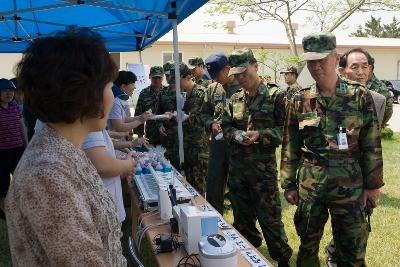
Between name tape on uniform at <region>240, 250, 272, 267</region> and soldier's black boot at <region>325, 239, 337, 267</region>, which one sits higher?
name tape on uniform at <region>240, 250, 272, 267</region>

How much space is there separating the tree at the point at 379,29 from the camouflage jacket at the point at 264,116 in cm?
5128

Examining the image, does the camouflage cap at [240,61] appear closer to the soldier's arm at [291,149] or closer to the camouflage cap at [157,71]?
the soldier's arm at [291,149]

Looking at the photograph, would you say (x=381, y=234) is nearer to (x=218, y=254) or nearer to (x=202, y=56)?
(x=218, y=254)

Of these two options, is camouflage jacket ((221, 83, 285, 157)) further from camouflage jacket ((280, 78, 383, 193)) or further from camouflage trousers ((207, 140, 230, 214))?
camouflage trousers ((207, 140, 230, 214))

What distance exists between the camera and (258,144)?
2895 mm

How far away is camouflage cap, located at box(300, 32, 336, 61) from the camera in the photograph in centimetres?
224

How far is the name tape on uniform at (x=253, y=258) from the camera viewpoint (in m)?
1.66

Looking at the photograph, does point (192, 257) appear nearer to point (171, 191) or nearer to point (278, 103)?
point (171, 191)

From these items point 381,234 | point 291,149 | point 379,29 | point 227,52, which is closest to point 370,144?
point 291,149

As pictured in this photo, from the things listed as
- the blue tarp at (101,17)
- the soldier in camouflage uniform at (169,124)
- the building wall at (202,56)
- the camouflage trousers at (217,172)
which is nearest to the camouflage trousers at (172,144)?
the soldier in camouflage uniform at (169,124)

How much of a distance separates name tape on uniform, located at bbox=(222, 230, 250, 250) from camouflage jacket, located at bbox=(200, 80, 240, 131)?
5.21ft

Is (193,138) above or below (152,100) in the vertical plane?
below

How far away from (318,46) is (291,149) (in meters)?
0.69

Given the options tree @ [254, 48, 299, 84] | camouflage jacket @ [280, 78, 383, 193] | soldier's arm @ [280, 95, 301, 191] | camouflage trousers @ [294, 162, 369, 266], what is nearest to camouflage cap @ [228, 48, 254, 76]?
soldier's arm @ [280, 95, 301, 191]
